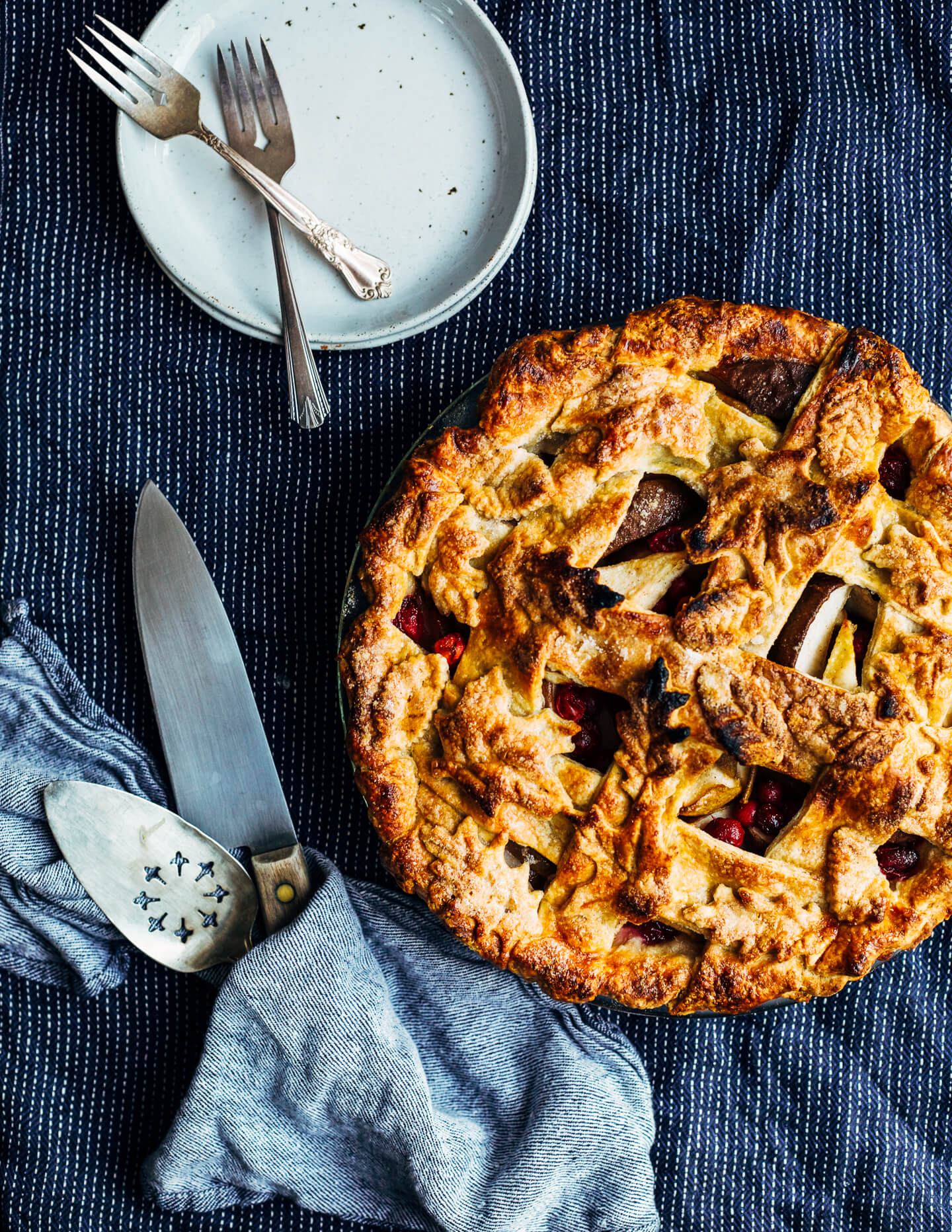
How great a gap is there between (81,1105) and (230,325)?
1791mm

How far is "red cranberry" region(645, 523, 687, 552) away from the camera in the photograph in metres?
1.88

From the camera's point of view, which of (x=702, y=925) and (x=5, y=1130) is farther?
(x=5, y=1130)

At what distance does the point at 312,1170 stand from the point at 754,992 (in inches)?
42.5

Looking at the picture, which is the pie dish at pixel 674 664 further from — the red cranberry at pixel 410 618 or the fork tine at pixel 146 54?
the fork tine at pixel 146 54

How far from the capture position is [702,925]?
185 cm

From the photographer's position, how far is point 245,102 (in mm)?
2219

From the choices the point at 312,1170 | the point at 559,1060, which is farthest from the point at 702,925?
the point at 312,1170

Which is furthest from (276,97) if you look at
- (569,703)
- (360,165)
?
(569,703)

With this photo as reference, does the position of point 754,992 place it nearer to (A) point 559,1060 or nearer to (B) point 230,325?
(A) point 559,1060

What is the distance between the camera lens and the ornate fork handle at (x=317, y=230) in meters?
2.17

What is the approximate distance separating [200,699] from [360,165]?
124 cm

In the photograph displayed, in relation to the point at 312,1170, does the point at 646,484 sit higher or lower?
higher

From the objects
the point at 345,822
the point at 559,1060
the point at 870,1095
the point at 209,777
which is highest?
the point at 209,777

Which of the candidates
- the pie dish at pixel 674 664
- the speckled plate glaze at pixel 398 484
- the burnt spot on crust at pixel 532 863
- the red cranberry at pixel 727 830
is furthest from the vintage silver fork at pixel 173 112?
the red cranberry at pixel 727 830
